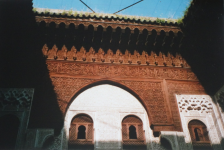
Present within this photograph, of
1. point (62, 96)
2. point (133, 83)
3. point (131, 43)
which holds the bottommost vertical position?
point (62, 96)

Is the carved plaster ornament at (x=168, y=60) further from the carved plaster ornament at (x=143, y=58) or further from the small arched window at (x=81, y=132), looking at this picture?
the small arched window at (x=81, y=132)

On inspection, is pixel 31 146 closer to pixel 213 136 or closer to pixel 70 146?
pixel 70 146

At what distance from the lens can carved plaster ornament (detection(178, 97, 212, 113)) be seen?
4957 millimetres

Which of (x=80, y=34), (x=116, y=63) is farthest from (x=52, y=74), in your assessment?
(x=116, y=63)

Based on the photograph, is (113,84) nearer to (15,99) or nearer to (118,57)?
(118,57)

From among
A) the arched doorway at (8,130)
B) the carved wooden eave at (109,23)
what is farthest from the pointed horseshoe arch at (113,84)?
the carved wooden eave at (109,23)

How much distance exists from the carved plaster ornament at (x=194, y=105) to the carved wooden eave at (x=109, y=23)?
5.41 feet

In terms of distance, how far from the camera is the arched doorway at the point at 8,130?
4176mm

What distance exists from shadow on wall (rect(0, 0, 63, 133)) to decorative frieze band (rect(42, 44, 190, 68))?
14.5 inches

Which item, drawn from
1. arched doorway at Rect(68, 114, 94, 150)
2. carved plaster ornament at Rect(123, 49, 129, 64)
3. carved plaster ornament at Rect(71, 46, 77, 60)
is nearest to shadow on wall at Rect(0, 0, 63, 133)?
arched doorway at Rect(68, 114, 94, 150)

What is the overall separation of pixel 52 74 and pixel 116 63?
4.95 feet

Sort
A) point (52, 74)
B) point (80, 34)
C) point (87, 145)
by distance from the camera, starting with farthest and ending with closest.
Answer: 1. point (80, 34)
2. point (52, 74)
3. point (87, 145)

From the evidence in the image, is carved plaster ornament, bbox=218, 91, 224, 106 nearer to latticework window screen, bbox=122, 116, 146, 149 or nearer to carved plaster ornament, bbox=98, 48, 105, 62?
latticework window screen, bbox=122, 116, 146, 149

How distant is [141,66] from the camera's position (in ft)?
17.8
